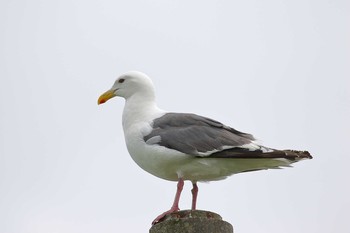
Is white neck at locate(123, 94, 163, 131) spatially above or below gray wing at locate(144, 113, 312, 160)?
above

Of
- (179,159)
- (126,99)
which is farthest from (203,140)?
(126,99)

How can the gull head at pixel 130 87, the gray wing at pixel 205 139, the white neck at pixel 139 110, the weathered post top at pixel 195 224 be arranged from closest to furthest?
the weathered post top at pixel 195 224 → the gray wing at pixel 205 139 → the white neck at pixel 139 110 → the gull head at pixel 130 87

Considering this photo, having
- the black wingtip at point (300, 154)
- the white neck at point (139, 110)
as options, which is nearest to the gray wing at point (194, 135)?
the white neck at point (139, 110)

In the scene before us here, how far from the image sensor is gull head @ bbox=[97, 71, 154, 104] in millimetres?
10211

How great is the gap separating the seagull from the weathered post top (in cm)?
137

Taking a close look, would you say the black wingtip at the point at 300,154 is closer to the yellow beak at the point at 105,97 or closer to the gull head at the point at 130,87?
the gull head at the point at 130,87

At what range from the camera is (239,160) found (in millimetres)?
8812

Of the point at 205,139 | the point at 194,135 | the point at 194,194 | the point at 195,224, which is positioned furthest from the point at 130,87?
the point at 195,224

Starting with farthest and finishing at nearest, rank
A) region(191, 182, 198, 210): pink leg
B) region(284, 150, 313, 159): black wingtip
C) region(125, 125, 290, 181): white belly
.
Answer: region(191, 182, 198, 210): pink leg, region(125, 125, 290, 181): white belly, region(284, 150, 313, 159): black wingtip

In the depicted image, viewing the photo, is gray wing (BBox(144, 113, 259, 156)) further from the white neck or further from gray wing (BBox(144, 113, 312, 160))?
the white neck

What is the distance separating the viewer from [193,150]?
346 inches

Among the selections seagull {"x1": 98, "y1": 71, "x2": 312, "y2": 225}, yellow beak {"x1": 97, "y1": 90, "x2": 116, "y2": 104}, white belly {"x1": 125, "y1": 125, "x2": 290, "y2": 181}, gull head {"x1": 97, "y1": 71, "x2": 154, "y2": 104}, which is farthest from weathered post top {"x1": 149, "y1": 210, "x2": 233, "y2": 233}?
yellow beak {"x1": 97, "y1": 90, "x2": 116, "y2": 104}

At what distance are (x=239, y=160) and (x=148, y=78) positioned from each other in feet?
8.16

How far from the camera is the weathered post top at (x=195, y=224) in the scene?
6832 mm
